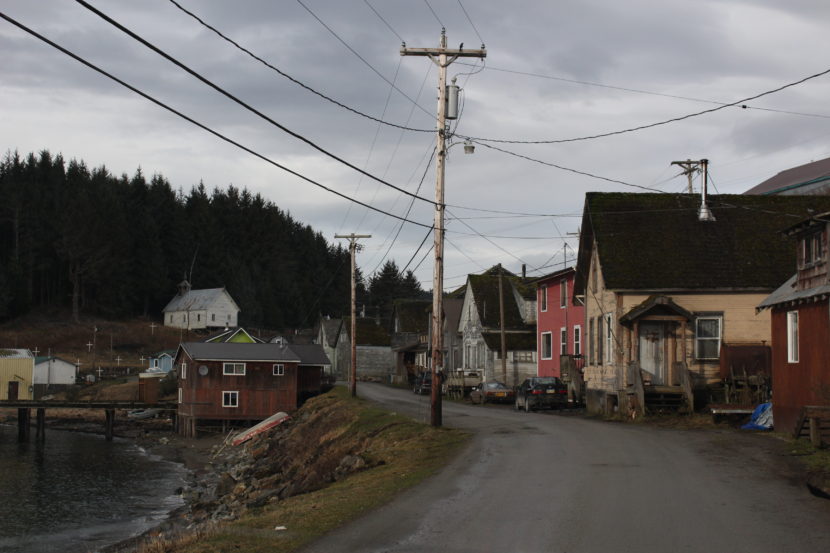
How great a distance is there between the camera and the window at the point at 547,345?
2025 inches

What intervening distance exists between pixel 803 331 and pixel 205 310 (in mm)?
104136

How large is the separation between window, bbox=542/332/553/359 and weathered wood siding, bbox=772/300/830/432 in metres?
26.6

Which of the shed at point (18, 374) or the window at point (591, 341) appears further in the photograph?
the shed at point (18, 374)

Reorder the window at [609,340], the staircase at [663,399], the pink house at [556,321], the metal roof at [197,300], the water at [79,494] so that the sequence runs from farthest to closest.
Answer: the metal roof at [197,300], the pink house at [556,321], the window at [609,340], the staircase at [663,399], the water at [79,494]

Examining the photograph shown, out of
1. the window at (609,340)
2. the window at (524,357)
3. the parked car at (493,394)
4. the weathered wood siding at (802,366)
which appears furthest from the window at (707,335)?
the window at (524,357)

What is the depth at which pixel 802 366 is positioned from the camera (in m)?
22.8

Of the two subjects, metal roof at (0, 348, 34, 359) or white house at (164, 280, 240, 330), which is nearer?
metal roof at (0, 348, 34, 359)

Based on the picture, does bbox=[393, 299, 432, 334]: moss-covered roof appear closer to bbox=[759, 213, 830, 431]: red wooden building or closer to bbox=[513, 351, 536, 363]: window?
bbox=[513, 351, 536, 363]: window

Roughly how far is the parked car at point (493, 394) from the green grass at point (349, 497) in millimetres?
18108

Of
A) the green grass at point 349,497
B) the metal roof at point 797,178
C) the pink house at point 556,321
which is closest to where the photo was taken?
the green grass at point 349,497

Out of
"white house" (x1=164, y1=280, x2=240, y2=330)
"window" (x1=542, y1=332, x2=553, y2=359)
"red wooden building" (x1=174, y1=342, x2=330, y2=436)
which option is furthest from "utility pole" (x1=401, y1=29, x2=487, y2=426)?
"white house" (x1=164, y1=280, x2=240, y2=330)

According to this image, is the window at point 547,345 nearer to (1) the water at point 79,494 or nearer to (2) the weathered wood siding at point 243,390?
(2) the weathered wood siding at point 243,390

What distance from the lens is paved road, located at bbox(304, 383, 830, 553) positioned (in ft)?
38.7

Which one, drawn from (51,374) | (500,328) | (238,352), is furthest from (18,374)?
(500,328)
